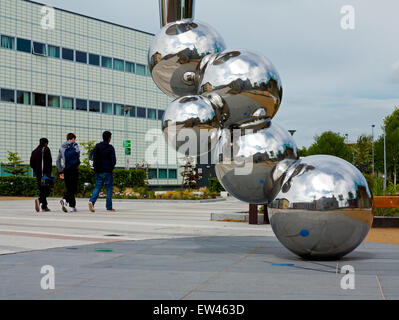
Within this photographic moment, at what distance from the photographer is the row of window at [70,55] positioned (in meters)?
39.7

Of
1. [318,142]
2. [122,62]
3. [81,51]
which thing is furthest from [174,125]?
[318,142]

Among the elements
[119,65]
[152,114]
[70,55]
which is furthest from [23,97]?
[152,114]

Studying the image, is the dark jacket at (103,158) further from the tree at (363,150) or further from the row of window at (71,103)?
the tree at (363,150)

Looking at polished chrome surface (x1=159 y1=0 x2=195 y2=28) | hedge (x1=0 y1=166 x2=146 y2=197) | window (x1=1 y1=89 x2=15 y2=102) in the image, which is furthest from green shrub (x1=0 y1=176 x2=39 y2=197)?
polished chrome surface (x1=159 y1=0 x2=195 y2=28)

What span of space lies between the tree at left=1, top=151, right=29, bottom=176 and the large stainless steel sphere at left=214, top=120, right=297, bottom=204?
3406cm

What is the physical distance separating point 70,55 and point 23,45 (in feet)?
14.9

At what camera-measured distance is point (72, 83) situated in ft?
145

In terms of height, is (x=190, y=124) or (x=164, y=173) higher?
(x=190, y=124)

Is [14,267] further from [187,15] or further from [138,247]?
[187,15]

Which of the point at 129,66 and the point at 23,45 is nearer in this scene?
the point at 23,45

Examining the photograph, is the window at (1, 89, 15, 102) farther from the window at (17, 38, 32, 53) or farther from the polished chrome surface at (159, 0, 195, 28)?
the polished chrome surface at (159, 0, 195, 28)

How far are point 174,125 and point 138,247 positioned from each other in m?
1.99

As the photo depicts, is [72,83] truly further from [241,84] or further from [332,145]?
[332,145]
